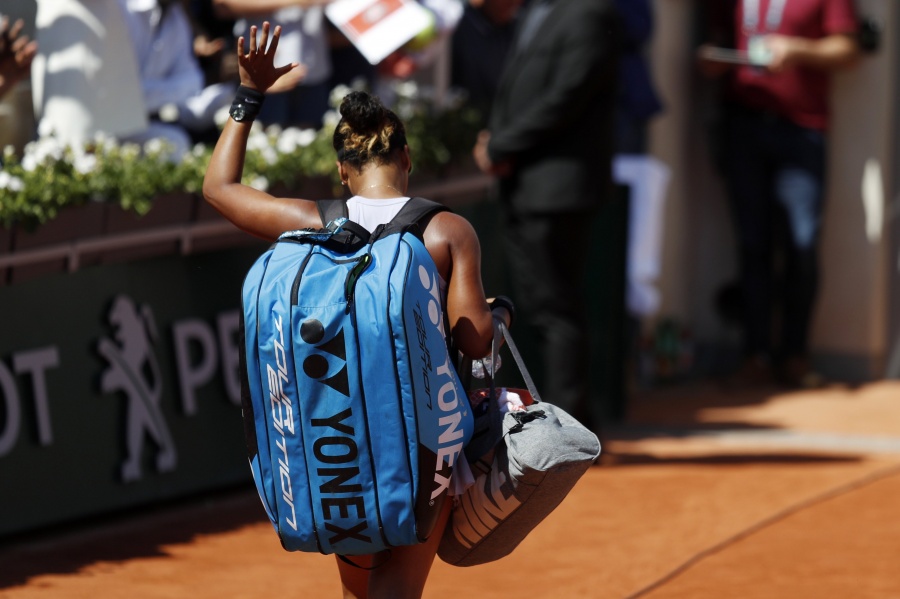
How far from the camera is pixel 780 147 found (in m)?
10.1

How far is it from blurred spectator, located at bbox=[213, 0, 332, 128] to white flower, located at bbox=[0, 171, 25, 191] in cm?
198

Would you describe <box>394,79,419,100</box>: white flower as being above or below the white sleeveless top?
below

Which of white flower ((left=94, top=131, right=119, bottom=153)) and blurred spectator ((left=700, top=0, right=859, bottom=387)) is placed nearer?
white flower ((left=94, top=131, right=119, bottom=153))

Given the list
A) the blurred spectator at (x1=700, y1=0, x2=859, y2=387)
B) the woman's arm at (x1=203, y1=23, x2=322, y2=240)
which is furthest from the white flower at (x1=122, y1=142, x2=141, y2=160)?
A: the blurred spectator at (x1=700, y1=0, x2=859, y2=387)

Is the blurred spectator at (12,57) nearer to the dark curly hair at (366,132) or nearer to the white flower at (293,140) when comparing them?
the white flower at (293,140)

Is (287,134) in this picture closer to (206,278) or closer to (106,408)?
(206,278)

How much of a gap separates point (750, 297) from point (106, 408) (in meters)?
5.43

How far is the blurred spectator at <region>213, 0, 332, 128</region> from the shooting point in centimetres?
758

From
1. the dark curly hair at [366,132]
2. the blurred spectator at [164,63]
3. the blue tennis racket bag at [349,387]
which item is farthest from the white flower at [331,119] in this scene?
the blue tennis racket bag at [349,387]

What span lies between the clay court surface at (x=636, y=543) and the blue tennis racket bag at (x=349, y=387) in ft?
5.81

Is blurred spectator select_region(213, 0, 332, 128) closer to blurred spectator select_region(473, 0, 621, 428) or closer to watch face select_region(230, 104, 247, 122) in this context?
blurred spectator select_region(473, 0, 621, 428)

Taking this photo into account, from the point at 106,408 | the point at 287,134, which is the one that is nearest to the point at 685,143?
the point at 287,134

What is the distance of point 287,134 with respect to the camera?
24.1ft

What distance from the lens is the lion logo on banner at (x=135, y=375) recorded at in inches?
246
